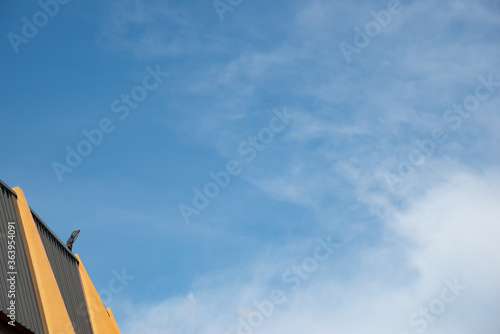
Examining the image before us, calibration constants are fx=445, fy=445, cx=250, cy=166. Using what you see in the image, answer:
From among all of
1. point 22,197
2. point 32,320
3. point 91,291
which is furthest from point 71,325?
point 91,291

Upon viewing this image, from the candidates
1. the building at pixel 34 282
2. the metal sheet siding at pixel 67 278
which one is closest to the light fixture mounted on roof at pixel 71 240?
the metal sheet siding at pixel 67 278

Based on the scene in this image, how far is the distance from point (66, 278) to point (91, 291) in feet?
10.6

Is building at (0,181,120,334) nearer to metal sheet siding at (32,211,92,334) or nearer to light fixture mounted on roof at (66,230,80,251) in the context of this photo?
metal sheet siding at (32,211,92,334)

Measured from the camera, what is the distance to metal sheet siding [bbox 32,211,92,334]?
15522 mm

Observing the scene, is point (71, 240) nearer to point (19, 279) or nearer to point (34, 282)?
point (34, 282)

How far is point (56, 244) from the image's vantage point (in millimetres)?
17984

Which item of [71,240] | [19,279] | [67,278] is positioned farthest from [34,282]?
[71,240]

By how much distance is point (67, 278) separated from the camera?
56.1ft

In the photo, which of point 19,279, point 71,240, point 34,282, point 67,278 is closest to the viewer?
point 19,279

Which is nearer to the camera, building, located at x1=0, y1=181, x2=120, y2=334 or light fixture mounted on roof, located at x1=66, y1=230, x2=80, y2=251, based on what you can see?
building, located at x1=0, y1=181, x2=120, y2=334

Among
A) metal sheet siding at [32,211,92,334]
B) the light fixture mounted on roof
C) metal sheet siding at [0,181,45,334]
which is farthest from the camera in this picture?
the light fixture mounted on roof

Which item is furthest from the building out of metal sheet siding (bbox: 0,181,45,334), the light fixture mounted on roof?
the light fixture mounted on roof

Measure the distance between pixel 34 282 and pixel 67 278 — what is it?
13.2 feet

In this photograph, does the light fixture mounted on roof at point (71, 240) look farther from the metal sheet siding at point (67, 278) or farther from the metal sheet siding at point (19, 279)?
the metal sheet siding at point (19, 279)
